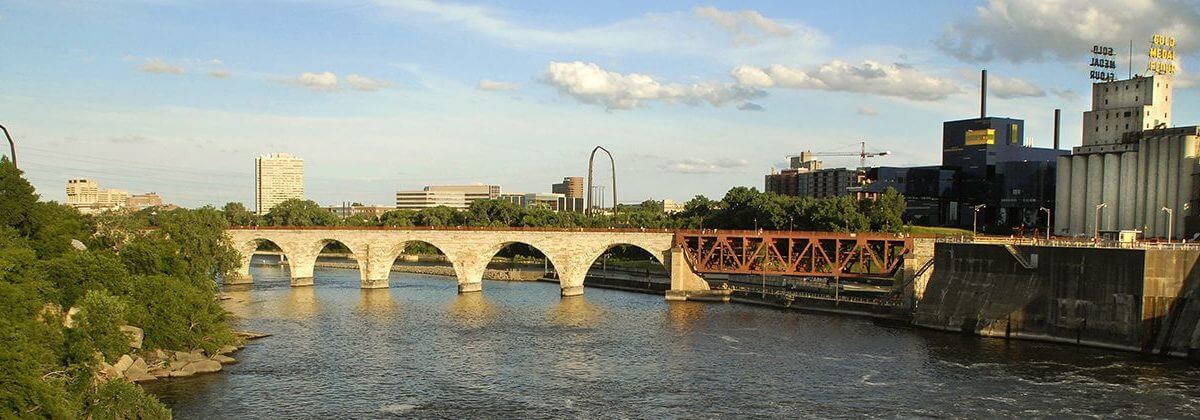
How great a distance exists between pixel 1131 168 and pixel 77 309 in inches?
5201

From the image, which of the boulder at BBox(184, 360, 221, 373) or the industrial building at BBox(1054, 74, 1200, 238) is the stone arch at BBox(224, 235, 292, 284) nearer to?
the boulder at BBox(184, 360, 221, 373)

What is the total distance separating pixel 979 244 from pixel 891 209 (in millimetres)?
63255

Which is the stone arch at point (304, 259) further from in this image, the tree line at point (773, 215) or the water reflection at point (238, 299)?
the tree line at point (773, 215)

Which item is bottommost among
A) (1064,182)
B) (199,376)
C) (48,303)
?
(199,376)

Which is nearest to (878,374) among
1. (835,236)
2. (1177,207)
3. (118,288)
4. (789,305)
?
(789,305)

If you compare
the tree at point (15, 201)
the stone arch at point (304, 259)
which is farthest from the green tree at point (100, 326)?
the stone arch at point (304, 259)

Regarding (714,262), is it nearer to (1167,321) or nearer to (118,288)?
(1167,321)

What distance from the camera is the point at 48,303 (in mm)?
60094

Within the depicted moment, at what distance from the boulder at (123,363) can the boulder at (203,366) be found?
410cm

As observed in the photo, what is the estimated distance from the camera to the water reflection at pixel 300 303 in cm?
10025

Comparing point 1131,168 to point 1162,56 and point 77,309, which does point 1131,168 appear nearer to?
point 1162,56

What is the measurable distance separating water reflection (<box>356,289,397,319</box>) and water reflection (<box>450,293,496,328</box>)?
22.0 feet

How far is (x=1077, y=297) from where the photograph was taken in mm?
82625

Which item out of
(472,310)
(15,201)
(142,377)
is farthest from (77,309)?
(472,310)
